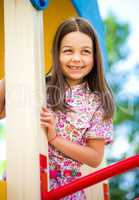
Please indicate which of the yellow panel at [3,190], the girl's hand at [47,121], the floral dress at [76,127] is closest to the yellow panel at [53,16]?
the floral dress at [76,127]

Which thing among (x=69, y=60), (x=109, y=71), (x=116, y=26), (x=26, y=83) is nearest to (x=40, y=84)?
(x=26, y=83)

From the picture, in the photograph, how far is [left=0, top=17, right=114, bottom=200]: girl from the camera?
1.20 meters

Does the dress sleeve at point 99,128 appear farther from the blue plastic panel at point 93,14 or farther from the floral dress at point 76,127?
the blue plastic panel at point 93,14

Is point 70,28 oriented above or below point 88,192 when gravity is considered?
above

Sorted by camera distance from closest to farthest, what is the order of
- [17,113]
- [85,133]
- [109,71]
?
[17,113]
[85,133]
[109,71]

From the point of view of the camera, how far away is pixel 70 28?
4.09 feet

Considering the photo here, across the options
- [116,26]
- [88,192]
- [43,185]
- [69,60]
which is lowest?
[88,192]

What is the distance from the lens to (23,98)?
1.01 m

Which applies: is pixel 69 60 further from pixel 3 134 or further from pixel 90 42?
pixel 3 134

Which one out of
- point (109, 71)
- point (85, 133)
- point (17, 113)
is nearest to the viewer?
point (17, 113)

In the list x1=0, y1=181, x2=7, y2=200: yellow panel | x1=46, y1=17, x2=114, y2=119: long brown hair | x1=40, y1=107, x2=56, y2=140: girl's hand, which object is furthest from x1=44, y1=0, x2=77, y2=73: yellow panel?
x1=0, y1=181, x2=7, y2=200: yellow panel

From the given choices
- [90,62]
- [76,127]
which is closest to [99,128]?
[76,127]

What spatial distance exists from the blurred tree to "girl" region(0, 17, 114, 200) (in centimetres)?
10

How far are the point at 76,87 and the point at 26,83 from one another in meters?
0.26
